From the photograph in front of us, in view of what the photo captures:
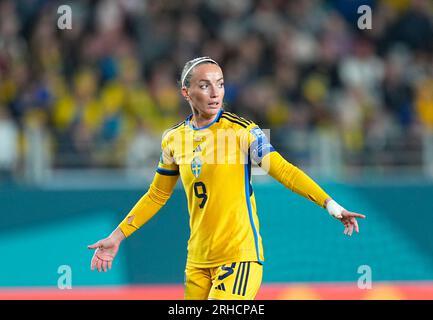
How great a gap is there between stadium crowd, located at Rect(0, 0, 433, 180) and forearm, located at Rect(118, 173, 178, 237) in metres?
4.88

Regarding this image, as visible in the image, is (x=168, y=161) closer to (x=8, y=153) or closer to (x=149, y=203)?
(x=149, y=203)

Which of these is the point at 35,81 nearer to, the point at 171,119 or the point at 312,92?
the point at 171,119

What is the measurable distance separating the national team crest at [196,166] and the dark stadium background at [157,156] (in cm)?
458

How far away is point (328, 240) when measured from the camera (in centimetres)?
1162

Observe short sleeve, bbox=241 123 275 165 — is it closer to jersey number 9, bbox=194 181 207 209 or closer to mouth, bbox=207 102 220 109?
mouth, bbox=207 102 220 109

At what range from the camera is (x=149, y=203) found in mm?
6859

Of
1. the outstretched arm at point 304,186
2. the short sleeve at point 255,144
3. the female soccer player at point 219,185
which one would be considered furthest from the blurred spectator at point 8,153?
the outstretched arm at point 304,186

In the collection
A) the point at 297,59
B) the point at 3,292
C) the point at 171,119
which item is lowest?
the point at 3,292

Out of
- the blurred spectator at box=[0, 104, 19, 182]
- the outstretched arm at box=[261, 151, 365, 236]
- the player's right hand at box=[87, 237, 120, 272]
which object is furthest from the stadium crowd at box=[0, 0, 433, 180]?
the outstretched arm at box=[261, 151, 365, 236]

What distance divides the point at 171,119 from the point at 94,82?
53.1 inches

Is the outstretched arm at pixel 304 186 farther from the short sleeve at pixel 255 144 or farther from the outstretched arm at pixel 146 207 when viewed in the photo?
the outstretched arm at pixel 146 207

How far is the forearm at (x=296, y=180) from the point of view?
19.8 feet

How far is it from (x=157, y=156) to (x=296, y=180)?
18.8 ft

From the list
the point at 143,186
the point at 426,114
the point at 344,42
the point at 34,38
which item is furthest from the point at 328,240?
the point at 34,38
